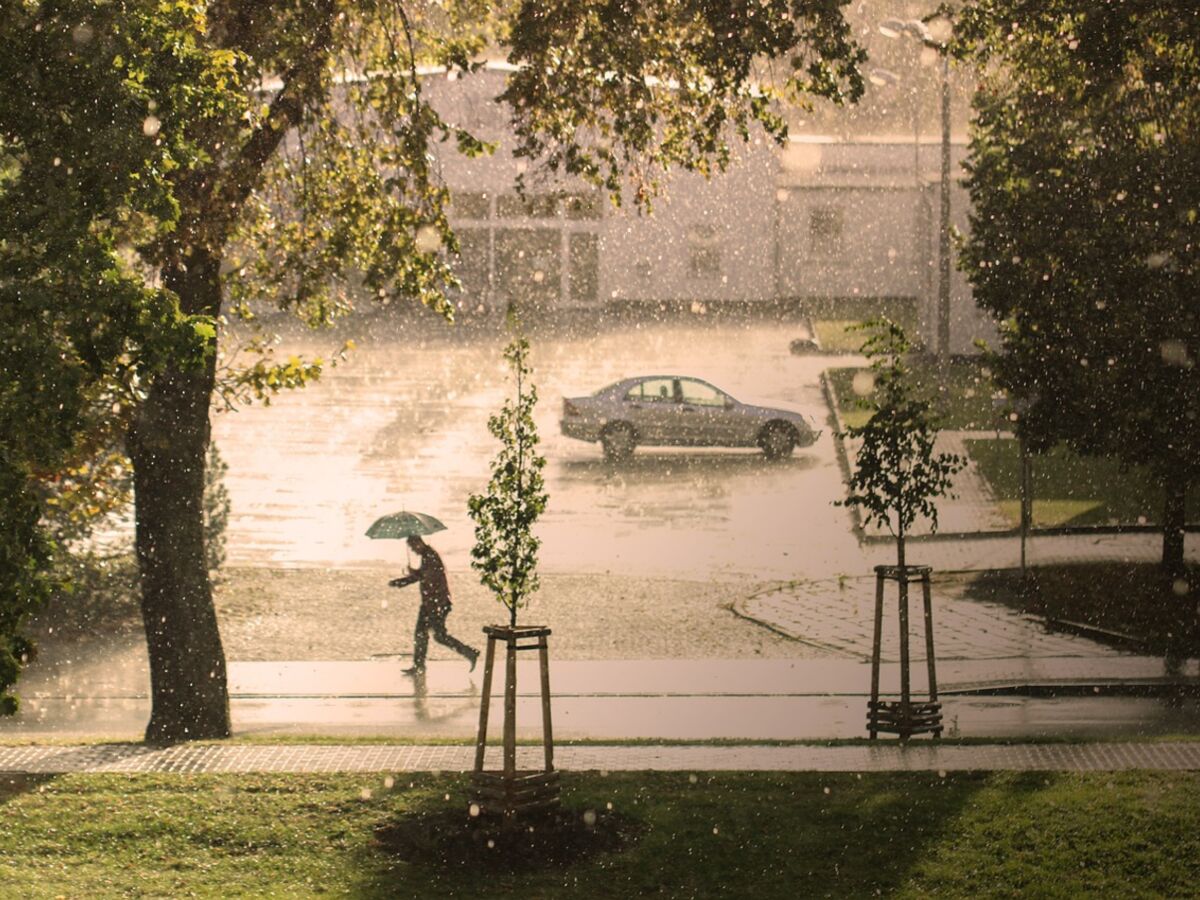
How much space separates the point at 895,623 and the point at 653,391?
13636 mm

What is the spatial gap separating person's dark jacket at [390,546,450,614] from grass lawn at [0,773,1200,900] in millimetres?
6811

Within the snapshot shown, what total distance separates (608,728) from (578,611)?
619cm

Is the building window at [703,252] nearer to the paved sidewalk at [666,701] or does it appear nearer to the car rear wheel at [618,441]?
the car rear wheel at [618,441]

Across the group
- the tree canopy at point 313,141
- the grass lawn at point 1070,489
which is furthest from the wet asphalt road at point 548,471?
the tree canopy at point 313,141

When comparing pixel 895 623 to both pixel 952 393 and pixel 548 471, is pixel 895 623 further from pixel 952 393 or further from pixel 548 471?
pixel 952 393

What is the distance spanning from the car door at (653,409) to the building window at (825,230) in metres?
27.3

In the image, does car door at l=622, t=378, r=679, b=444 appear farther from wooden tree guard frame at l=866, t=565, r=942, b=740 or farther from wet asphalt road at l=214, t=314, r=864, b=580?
wooden tree guard frame at l=866, t=565, r=942, b=740

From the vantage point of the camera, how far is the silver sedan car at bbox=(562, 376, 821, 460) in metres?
34.6

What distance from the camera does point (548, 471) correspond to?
3397 cm

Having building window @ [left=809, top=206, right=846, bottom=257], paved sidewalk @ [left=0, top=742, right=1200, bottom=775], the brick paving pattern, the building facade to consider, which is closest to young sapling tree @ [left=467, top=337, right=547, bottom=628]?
paved sidewalk @ [left=0, top=742, right=1200, bottom=775]

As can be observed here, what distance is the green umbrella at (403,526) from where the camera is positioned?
64.7 feet

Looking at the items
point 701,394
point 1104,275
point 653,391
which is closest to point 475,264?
point 701,394

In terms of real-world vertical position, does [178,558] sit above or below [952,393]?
below

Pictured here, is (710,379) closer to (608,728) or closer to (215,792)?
(608,728)
